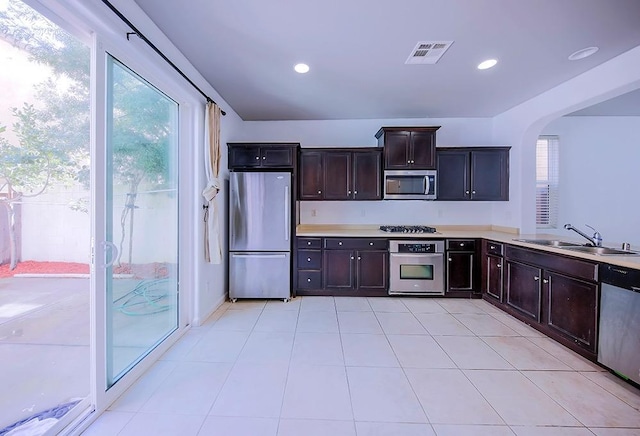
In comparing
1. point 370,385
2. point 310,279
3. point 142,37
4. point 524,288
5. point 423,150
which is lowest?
point 370,385

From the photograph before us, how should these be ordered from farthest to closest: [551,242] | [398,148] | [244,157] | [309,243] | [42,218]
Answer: [398,148]
[309,243]
[244,157]
[551,242]
[42,218]

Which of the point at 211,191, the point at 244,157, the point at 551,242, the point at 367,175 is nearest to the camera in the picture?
the point at 211,191

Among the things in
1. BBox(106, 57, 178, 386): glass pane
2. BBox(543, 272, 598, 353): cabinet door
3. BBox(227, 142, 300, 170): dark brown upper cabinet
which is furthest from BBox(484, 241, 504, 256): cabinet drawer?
BBox(106, 57, 178, 386): glass pane

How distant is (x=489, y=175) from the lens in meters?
4.15

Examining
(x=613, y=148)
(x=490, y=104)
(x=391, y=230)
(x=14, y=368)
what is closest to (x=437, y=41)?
(x=490, y=104)

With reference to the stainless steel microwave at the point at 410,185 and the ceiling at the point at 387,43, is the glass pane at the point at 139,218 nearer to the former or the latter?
the ceiling at the point at 387,43

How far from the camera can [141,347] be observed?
7.61 ft

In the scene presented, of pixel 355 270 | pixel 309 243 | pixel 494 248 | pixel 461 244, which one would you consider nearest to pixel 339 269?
pixel 355 270

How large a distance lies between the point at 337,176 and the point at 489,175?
7.34 feet

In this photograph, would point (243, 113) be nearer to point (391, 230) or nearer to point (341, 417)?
point (391, 230)

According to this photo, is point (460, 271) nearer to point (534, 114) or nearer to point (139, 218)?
point (534, 114)

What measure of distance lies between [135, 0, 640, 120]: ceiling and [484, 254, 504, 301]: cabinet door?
6.91 feet

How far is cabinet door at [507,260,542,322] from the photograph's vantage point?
9.61 feet

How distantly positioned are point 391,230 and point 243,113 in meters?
2.84
